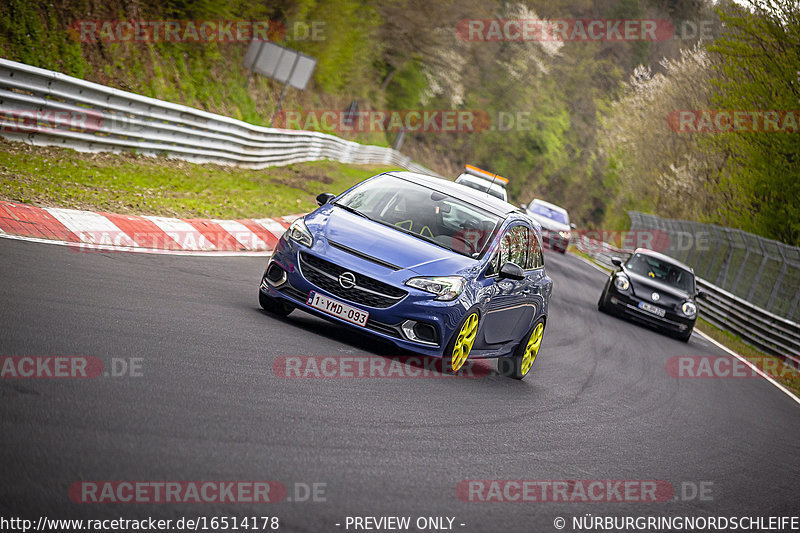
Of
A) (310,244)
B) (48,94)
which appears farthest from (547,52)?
(310,244)

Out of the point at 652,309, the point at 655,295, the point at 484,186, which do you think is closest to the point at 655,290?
the point at 655,295

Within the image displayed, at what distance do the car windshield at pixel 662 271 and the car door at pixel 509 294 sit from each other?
411 inches

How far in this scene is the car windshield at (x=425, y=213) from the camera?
8.73 m

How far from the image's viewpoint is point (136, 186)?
13984 mm

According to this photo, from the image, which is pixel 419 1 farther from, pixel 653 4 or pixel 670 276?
pixel 653 4

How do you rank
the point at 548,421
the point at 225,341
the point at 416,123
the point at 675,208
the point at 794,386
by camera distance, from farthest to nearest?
the point at 416,123, the point at 675,208, the point at 794,386, the point at 548,421, the point at 225,341

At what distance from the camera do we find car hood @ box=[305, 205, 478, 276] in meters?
7.93

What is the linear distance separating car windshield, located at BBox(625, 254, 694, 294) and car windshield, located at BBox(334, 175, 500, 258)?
37.4 feet

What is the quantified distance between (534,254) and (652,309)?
9.46 metres

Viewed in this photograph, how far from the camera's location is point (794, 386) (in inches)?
637

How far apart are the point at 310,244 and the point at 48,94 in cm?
709

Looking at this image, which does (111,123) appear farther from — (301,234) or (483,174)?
(483,174)
